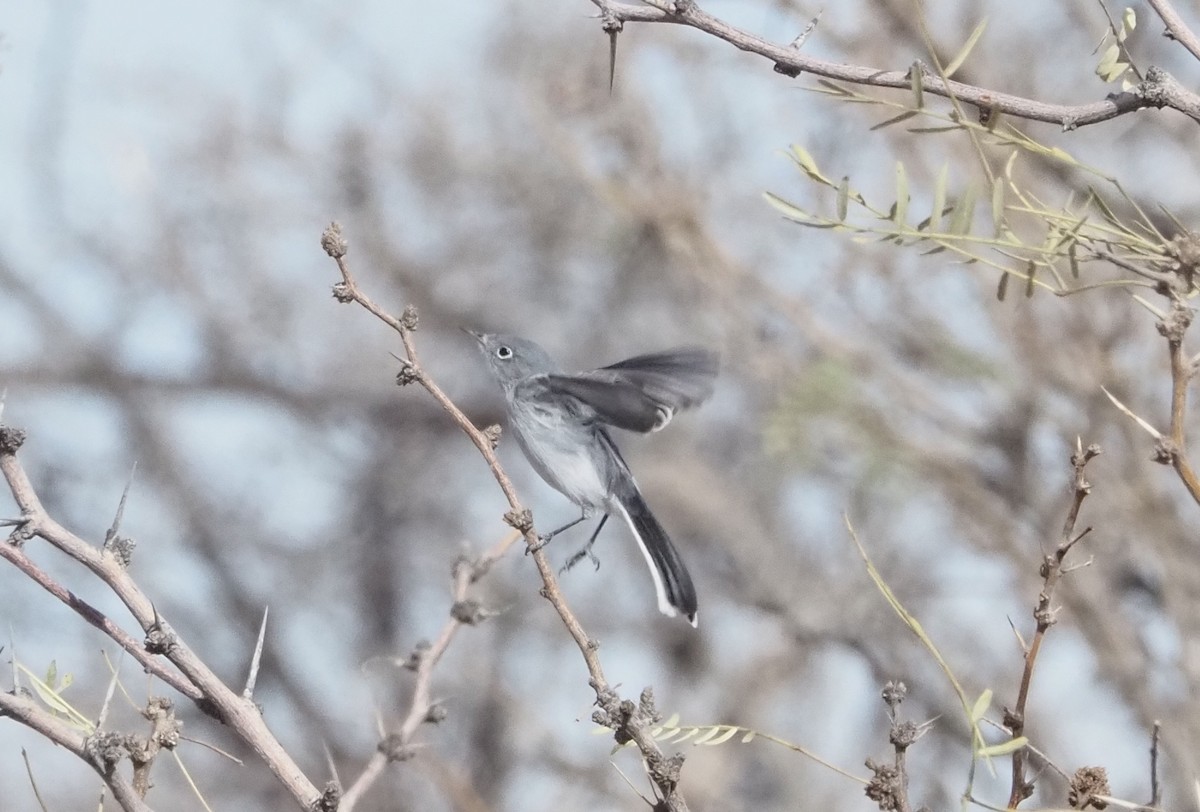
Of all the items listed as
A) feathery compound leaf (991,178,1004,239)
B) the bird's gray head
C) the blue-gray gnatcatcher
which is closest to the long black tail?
the blue-gray gnatcatcher

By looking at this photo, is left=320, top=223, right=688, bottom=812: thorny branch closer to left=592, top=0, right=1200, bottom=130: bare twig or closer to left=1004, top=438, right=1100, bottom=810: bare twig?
left=1004, top=438, right=1100, bottom=810: bare twig

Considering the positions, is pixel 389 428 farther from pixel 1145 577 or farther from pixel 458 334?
pixel 1145 577

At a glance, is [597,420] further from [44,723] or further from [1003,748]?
[1003,748]

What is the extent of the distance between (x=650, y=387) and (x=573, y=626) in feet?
3.43

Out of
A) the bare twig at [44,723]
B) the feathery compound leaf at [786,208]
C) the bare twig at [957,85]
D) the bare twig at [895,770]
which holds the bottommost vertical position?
the bare twig at [44,723]

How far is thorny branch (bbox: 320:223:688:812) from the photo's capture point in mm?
1461

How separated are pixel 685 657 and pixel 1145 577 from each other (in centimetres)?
398

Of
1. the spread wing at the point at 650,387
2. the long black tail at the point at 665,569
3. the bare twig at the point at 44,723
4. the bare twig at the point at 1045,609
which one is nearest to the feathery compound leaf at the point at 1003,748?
the bare twig at the point at 1045,609

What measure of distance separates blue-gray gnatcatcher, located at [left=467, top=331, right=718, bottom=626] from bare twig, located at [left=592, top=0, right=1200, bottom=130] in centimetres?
103

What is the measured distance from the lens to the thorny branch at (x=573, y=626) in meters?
1.46

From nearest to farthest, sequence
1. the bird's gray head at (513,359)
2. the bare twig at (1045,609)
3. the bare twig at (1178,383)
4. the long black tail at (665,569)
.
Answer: the bare twig at (1178,383)
the bare twig at (1045,609)
the long black tail at (665,569)
the bird's gray head at (513,359)

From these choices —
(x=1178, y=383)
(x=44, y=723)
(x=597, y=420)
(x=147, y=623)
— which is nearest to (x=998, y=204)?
(x=1178, y=383)

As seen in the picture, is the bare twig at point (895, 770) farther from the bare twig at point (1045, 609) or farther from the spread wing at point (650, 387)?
the spread wing at point (650, 387)

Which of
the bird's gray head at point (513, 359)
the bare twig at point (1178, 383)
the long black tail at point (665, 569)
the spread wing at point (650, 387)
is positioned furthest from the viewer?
the bird's gray head at point (513, 359)
